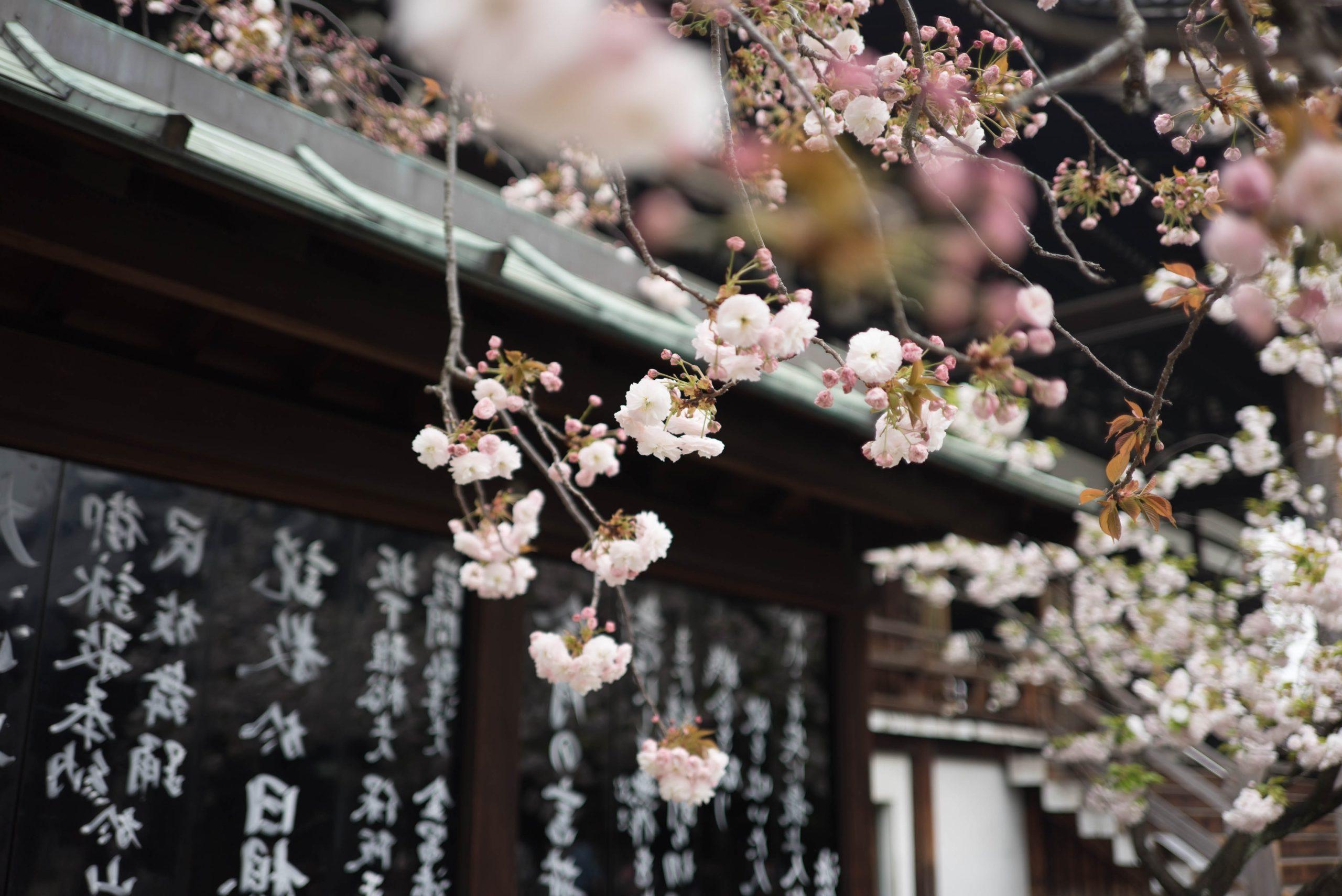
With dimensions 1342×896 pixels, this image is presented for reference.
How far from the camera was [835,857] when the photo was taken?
573 cm

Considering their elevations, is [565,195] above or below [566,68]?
above

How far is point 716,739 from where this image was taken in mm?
5266

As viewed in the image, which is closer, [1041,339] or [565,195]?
[1041,339]

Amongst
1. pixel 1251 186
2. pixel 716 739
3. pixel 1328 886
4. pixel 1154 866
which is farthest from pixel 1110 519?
pixel 1154 866

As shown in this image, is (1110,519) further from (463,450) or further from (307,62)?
(307,62)

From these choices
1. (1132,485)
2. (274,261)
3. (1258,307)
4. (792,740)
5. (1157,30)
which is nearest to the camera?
(1258,307)

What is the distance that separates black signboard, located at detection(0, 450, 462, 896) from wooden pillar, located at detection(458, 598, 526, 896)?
0.23ft

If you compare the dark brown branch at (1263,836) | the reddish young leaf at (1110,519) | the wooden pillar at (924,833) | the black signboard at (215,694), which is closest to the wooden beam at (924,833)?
the wooden pillar at (924,833)

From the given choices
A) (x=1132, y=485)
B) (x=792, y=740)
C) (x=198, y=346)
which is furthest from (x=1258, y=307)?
(x=792, y=740)

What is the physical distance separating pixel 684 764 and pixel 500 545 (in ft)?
2.79

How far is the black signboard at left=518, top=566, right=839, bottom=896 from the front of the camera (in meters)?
4.40

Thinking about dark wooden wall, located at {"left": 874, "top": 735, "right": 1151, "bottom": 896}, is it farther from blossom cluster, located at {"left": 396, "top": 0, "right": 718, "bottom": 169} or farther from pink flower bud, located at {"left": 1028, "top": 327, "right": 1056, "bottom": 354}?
blossom cluster, located at {"left": 396, "top": 0, "right": 718, "bottom": 169}

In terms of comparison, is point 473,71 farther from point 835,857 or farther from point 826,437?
point 835,857

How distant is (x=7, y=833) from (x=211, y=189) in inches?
75.8
